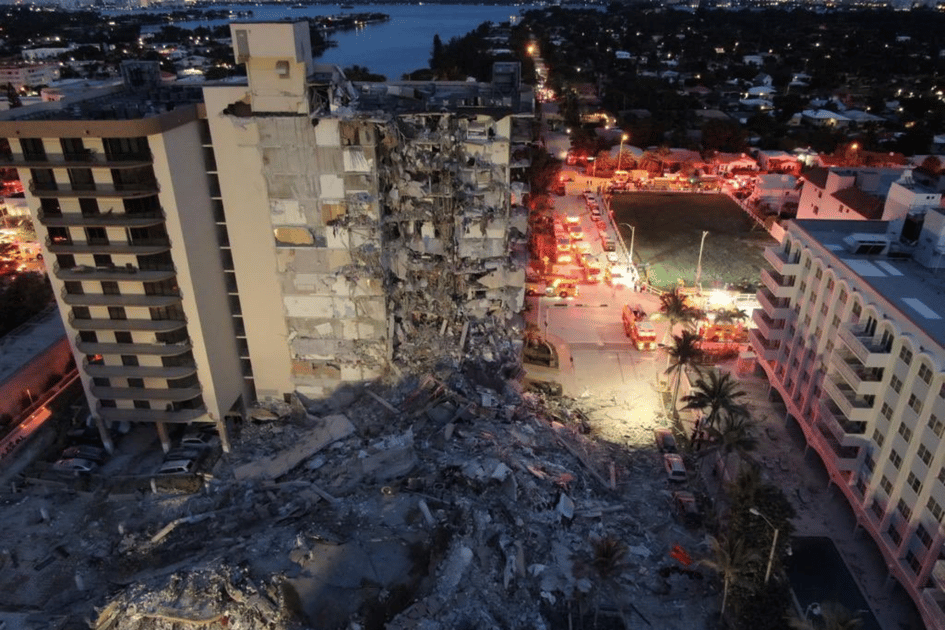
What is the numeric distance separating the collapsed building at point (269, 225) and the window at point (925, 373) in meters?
20.2

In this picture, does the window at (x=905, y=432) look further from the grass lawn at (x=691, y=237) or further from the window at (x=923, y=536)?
the grass lawn at (x=691, y=237)

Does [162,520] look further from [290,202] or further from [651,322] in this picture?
[651,322]

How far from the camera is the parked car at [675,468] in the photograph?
35688 mm

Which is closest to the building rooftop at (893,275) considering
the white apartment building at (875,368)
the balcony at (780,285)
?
the white apartment building at (875,368)

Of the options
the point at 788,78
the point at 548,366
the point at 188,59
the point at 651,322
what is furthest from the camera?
the point at 188,59

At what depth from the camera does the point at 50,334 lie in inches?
1806

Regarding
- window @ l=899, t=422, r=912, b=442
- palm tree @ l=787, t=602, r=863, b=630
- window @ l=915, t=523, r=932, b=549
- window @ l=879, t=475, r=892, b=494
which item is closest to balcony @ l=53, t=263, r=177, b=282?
palm tree @ l=787, t=602, r=863, b=630

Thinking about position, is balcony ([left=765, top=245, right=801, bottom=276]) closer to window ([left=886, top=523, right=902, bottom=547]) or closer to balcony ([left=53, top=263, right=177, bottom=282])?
window ([left=886, top=523, right=902, bottom=547])

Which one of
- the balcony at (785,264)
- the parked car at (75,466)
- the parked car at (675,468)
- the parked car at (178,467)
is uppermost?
the balcony at (785,264)

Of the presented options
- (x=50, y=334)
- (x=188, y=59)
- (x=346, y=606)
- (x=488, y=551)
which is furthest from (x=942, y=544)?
(x=188, y=59)

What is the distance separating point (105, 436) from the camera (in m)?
37.5

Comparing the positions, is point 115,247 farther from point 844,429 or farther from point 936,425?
point 936,425

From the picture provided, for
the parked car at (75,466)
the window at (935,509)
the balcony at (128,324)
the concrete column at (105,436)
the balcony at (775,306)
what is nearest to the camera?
the window at (935,509)

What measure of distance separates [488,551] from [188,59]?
603ft
